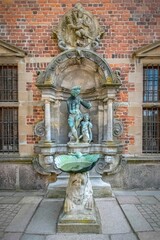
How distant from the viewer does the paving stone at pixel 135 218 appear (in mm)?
3049

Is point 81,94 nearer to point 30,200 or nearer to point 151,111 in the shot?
point 151,111

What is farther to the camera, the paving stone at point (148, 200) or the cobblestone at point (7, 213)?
the paving stone at point (148, 200)

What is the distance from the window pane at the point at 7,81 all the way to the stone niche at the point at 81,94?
791 mm

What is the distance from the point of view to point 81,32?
15.4 ft

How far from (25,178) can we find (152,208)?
2.99 metres

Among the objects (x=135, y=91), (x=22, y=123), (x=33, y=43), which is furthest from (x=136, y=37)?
(x=22, y=123)

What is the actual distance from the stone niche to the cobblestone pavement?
79cm

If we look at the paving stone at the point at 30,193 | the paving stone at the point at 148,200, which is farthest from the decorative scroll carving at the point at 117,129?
the paving stone at the point at 30,193

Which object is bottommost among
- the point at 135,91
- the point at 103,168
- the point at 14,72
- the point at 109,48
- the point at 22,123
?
the point at 103,168

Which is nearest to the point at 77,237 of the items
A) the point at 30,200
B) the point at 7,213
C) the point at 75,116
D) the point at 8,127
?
the point at 7,213

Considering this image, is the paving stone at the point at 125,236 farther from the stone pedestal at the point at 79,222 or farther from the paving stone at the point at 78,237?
the stone pedestal at the point at 79,222

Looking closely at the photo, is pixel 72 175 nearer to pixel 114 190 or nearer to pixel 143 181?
pixel 114 190

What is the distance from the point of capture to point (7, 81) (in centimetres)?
501

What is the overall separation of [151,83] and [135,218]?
3.25 m
